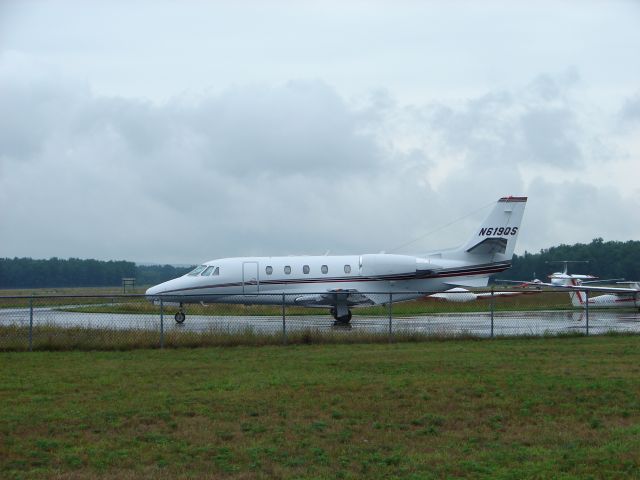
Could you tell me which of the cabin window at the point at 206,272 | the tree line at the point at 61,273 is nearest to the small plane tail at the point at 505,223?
the cabin window at the point at 206,272

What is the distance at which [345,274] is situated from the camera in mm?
32031

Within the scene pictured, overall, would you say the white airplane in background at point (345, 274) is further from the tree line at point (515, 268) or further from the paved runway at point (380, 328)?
the tree line at point (515, 268)

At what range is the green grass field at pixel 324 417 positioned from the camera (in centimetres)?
830

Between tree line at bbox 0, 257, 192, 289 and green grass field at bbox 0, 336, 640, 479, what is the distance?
107m

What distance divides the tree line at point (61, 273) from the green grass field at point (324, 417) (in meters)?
107

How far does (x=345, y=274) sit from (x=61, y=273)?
107 m

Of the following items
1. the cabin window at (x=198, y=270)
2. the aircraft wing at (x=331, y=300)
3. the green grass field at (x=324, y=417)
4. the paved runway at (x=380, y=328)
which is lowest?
the green grass field at (x=324, y=417)

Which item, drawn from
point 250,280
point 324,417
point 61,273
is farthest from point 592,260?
point 324,417

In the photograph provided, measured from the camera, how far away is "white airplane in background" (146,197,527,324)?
31.9 metres

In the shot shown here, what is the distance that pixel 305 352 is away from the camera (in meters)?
17.8

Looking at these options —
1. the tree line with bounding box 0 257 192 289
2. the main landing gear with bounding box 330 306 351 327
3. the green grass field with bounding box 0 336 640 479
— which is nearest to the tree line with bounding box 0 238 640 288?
Answer: the tree line with bounding box 0 257 192 289

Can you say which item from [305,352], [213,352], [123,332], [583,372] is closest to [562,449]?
[583,372]

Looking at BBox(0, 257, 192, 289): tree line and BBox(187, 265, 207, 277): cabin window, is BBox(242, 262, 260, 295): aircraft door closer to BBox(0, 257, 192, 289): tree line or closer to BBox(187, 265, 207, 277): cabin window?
BBox(187, 265, 207, 277): cabin window

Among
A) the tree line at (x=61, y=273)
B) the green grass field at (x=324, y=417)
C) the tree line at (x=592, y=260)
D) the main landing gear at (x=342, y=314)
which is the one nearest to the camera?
the green grass field at (x=324, y=417)
